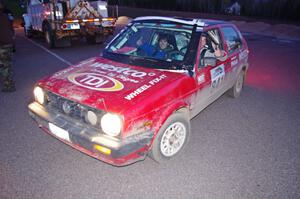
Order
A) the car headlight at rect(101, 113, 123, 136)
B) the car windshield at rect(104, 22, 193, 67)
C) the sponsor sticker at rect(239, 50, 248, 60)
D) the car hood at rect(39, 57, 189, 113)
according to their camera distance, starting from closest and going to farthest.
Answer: the car headlight at rect(101, 113, 123, 136) < the car hood at rect(39, 57, 189, 113) < the car windshield at rect(104, 22, 193, 67) < the sponsor sticker at rect(239, 50, 248, 60)

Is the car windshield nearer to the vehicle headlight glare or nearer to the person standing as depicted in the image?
the vehicle headlight glare

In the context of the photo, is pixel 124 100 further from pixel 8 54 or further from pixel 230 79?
pixel 8 54

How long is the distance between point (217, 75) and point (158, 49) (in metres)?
1.07

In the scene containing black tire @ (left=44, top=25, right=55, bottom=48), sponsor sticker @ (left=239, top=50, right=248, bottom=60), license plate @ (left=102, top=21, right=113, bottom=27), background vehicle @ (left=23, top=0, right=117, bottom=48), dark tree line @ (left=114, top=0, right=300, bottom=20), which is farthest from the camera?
dark tree line @ (left=114, top=0, right=300, bottom=20)

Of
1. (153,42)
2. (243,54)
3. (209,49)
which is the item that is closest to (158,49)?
(153,42)

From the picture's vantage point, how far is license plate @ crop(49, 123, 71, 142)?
3.00 metres

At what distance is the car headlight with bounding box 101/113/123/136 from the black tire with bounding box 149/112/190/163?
22.0 inches

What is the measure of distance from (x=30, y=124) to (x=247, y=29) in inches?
687

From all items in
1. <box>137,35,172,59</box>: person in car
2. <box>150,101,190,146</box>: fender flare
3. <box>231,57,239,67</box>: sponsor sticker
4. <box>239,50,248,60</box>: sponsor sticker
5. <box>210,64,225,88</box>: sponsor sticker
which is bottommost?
<box>150,101,190,146</box>: fender flare

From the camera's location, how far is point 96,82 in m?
3.23

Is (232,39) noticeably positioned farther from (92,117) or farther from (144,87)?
(92,117)

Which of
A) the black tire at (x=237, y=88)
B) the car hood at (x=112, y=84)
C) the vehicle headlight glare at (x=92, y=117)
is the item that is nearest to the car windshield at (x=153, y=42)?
the car hood at (x=112, y=84)

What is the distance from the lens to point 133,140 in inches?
109

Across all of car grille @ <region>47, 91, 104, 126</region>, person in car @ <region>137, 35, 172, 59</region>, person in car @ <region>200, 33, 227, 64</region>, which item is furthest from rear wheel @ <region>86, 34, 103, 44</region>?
car grille @ <region>47, 91, 104, 126</region>
